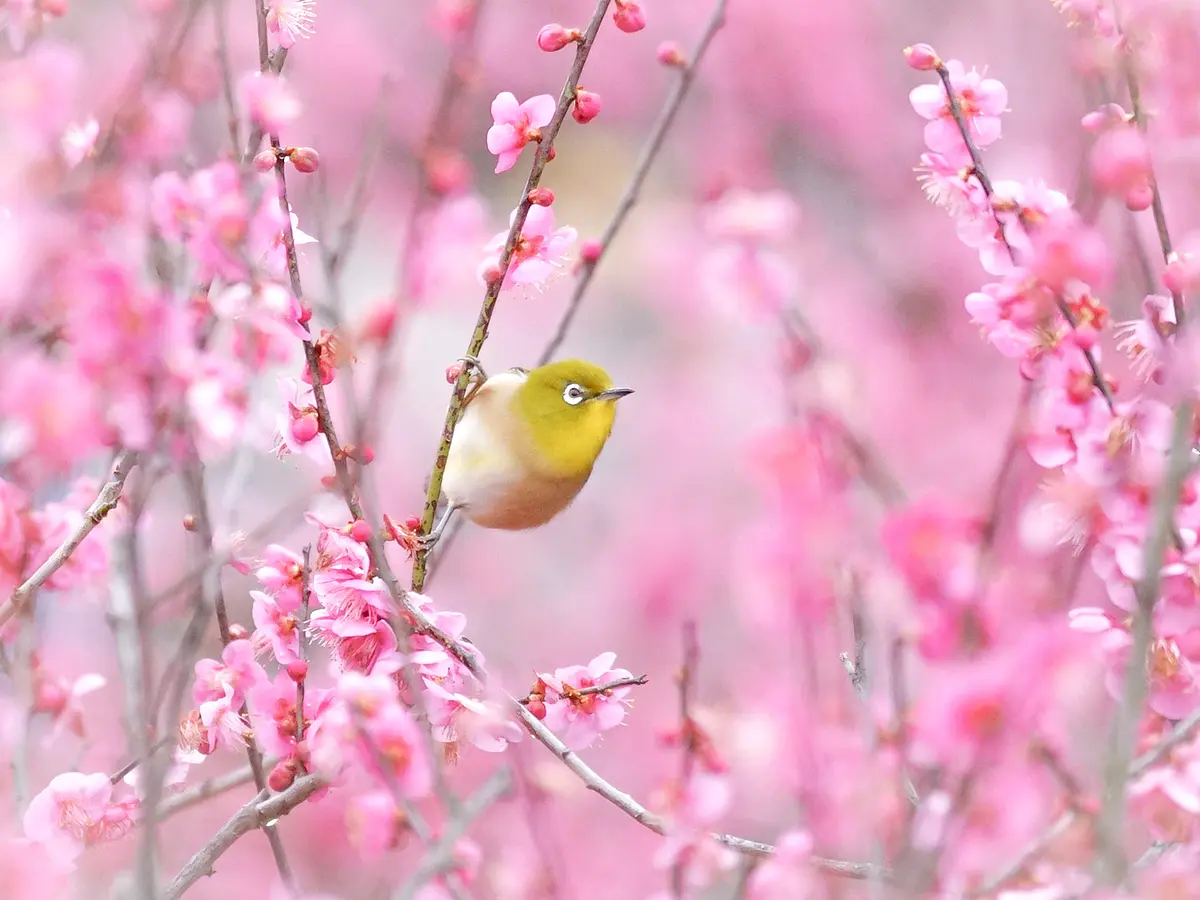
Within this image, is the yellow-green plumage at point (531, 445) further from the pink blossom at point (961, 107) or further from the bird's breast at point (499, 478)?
the pink blossom at point (961, 107)

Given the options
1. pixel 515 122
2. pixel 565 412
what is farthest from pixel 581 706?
pixel 565 412

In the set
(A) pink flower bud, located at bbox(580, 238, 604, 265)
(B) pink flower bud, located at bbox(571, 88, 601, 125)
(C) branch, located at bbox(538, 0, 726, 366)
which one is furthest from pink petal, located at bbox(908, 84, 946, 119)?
(A) pink flower bud, located at bbox(580, 238, 604, 265)

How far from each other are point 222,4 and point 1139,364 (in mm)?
1281

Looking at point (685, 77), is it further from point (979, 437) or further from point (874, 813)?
point (979, 437)

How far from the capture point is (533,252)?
190 centimetres

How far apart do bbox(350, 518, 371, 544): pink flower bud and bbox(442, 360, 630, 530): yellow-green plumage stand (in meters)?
1.14

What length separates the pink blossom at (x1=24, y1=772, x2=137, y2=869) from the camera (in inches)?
60.3

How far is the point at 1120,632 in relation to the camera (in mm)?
1438

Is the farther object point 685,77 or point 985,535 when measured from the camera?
point 685,77

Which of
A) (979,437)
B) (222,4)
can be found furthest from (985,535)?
(979,437)

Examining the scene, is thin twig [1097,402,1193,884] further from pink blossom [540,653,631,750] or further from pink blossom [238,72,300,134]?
pink blossom [238,72,300,134]

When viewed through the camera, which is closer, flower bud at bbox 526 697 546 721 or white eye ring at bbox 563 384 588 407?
flower bud at bbox 526 697 546 721

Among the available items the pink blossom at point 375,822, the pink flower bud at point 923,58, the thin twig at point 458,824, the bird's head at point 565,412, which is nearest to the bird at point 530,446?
the bird's head at point 565,412

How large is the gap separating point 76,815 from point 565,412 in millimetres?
1523
